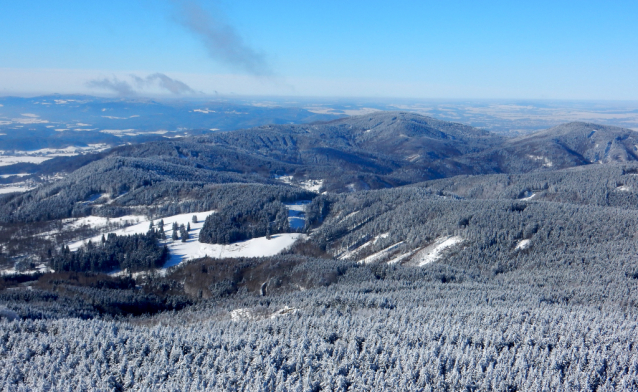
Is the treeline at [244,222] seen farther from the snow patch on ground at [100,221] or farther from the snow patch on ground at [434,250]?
the snow patch on ground at [434,250]

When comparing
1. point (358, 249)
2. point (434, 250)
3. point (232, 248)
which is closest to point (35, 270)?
point (232, 248)

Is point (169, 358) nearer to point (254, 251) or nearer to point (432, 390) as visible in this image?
point (432, 390)

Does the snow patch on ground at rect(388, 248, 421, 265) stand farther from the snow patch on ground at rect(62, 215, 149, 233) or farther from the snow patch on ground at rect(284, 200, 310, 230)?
the snow patch on ground at rect(62, 215, 149, 233)

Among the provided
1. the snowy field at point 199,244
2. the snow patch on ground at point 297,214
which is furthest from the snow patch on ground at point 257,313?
the snow patch on ground at point 297,214

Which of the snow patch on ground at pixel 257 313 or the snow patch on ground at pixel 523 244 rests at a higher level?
the snow patch on ground at pixel 523 244

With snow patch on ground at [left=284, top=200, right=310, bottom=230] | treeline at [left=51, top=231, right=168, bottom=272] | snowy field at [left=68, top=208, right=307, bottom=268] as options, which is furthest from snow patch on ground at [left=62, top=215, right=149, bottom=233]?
snow patch on ground at [left=284, top=200, right=310, bottom=230]

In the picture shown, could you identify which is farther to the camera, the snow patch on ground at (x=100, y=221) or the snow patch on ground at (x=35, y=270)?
the snow patch on ground at (x=100, y=221)

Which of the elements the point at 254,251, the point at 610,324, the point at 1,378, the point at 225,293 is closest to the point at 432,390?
the point at 610,324
